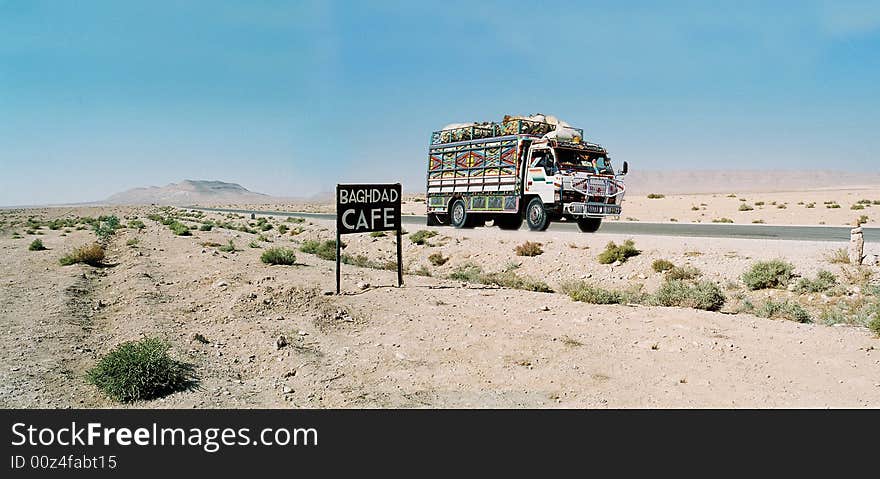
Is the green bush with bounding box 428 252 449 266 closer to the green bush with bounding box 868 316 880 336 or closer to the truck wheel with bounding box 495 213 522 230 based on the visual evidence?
the truck wheel with bounding box 495 213 522 230

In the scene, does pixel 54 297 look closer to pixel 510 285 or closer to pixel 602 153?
pixel 510 285

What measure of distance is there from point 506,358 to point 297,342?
125 inches

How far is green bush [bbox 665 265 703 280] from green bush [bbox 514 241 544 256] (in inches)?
189

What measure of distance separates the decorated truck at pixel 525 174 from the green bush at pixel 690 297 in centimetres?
956

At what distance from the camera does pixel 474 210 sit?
26469 millimetres

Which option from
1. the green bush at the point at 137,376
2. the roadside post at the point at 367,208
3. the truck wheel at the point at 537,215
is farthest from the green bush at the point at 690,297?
the truck wheel at the point at 537,215

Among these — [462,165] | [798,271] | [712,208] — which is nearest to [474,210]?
[462,165]

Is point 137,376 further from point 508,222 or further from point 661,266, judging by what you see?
point 508,222

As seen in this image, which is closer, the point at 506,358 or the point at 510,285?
the point at 506,358

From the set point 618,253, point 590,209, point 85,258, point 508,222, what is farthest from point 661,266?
point 85,258

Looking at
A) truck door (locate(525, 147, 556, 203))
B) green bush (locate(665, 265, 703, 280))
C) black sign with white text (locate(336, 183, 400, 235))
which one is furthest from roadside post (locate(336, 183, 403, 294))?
truck door (locate(525, 147, 556, 203))

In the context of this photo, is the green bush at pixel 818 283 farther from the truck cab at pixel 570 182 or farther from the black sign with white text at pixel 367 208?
the truck cab at pixel 570 182

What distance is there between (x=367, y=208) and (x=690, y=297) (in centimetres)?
708

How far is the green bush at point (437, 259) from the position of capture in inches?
859
